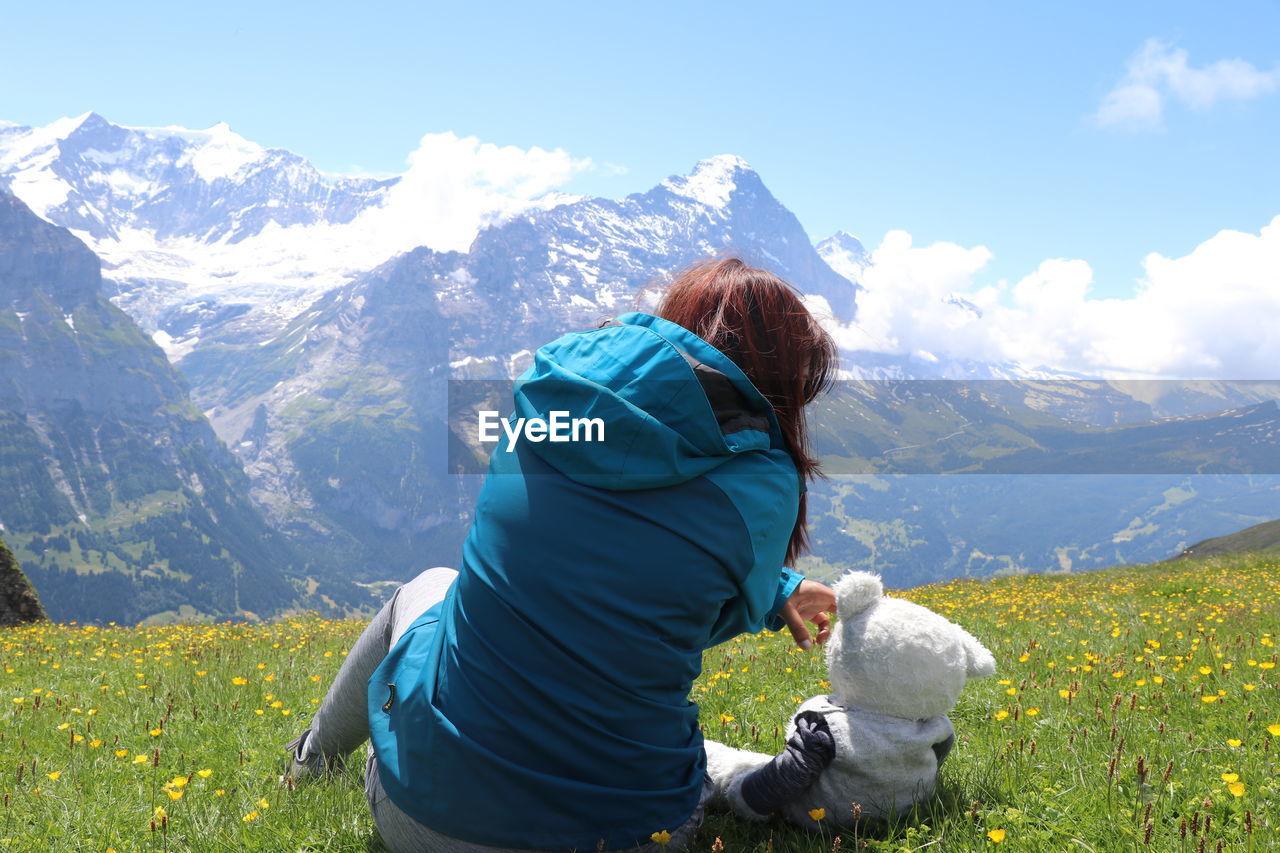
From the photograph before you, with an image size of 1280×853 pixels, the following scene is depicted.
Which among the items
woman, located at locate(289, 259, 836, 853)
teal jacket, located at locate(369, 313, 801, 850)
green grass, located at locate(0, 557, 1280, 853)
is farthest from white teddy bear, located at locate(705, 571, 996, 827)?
teal jacket, located at locate(369, 313, 801, 850)

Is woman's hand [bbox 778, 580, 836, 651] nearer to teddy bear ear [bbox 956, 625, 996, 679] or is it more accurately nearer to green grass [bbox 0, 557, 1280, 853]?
teddy bear ear [bbox 956, 625, 996, 679]

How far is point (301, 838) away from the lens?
359 centimetres

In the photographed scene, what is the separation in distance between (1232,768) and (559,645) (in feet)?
11.1

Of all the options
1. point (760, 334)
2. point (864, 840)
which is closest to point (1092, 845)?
point (864, 840)

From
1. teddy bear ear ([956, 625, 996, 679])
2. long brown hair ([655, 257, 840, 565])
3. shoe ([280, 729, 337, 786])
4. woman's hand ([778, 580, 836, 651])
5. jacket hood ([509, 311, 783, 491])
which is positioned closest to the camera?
jacket hood ([509, 311, 783, 491])

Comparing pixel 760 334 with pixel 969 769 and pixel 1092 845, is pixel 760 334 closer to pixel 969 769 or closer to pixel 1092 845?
pixel 1092 845

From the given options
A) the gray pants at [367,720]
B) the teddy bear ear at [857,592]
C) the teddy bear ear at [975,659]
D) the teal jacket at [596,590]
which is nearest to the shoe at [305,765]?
the gray pants at [367,720]

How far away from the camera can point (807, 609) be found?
361cm

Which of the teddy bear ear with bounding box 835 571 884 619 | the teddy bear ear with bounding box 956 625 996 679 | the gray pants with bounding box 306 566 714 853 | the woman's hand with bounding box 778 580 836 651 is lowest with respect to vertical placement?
the gray pants with bounding box 306 566 714 853

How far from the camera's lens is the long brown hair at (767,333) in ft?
9.13

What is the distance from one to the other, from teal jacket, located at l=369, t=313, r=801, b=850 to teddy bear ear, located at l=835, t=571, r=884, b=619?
0.85 m

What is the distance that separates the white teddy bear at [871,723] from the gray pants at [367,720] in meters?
0.42

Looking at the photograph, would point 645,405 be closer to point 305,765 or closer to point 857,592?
point 857,592

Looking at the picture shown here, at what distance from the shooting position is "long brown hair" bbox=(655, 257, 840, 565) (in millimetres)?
2783
